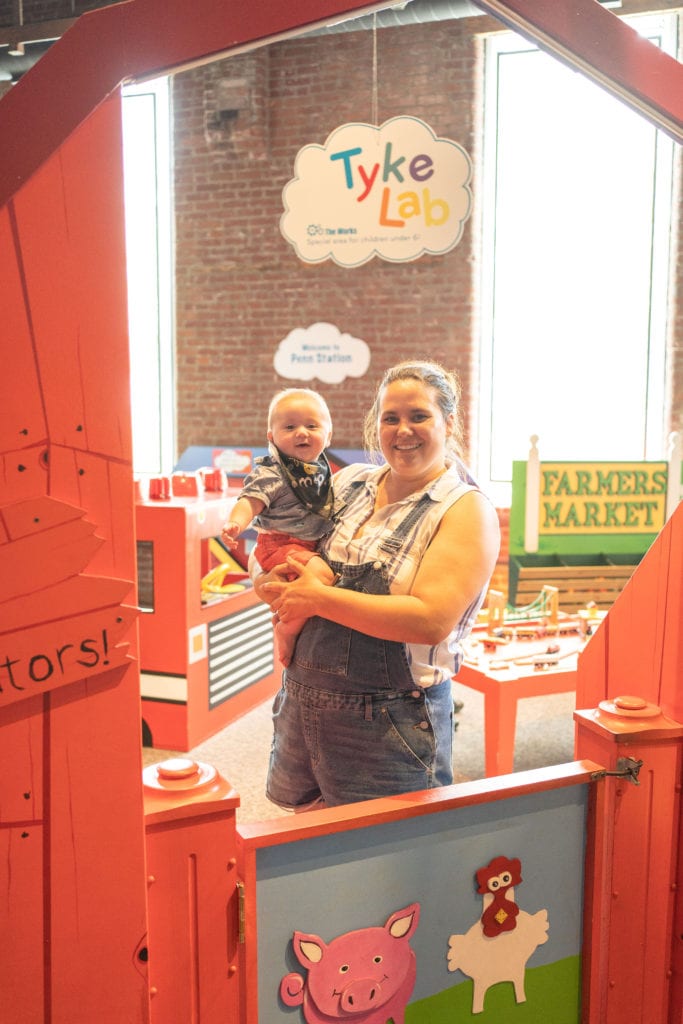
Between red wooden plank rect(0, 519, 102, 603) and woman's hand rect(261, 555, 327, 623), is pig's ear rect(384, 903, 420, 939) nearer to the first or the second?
woman's hand rect(261, 555, 327, 623)

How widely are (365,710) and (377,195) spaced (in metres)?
4.55

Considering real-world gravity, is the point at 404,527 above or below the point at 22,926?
above

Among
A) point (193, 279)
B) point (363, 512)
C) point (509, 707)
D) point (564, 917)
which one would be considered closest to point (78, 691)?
point (363, 512)

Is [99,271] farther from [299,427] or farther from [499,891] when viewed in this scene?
[499,891]

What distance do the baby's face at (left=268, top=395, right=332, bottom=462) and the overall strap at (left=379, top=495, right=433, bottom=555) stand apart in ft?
1.48

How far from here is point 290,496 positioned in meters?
1.83

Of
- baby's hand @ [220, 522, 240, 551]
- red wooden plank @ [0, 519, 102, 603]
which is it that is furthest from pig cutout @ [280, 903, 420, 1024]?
baby's hand @ [220, 522, 240, 551]

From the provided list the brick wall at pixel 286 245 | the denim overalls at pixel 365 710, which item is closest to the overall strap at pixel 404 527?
the denim overalls at pixel 365 710

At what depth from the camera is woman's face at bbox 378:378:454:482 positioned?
1507 mm

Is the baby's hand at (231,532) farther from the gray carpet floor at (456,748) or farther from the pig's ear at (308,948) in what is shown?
the gray carpet floor at (456,748)

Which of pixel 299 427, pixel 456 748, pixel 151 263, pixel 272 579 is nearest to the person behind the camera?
pixel 272 579

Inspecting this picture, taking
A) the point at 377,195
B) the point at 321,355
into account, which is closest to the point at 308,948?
the point at 377,195

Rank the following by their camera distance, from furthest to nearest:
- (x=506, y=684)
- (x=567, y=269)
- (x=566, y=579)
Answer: (x=567, y=269), (x=566, y=579), (x=506, y=684)

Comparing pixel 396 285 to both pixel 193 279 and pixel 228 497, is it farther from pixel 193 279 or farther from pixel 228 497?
pixel 228 497
